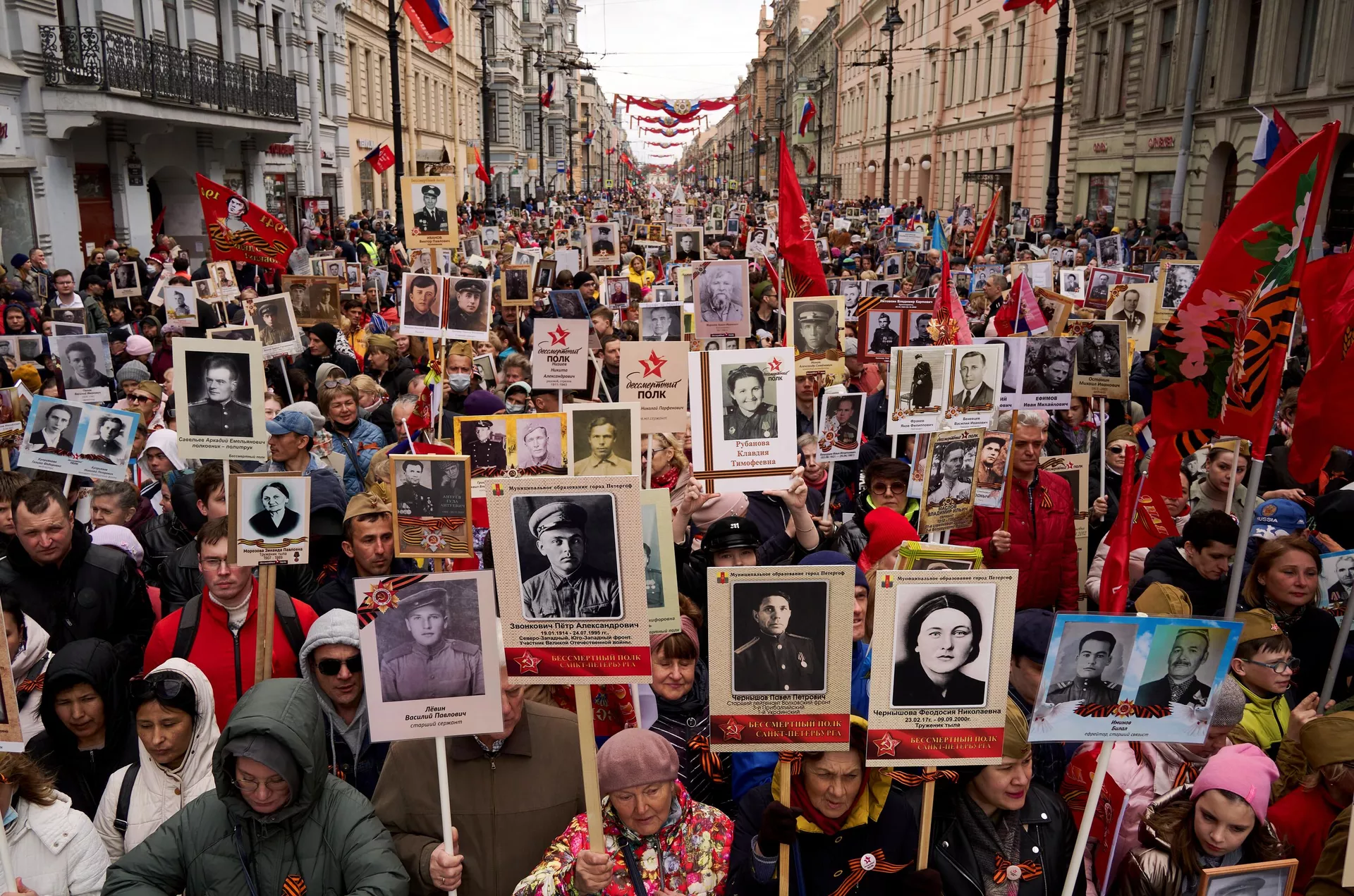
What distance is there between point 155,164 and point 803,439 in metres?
22.8

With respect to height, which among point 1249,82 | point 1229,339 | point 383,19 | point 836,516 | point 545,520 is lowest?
point 836,516

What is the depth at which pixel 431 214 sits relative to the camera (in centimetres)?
1352

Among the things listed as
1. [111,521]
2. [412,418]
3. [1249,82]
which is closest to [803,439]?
[412,418]

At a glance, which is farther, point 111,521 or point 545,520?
point 111,521

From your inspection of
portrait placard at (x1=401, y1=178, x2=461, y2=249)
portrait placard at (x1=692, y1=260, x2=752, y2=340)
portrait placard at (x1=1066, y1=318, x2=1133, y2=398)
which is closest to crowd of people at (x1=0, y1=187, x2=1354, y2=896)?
portrait placard at (x1=1066, y1=318, x2=1133, y2=398)

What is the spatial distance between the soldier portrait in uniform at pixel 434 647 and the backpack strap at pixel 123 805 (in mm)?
967

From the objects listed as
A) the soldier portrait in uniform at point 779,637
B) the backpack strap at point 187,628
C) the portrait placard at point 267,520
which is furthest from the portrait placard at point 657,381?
the soldier portrait in uniform at point 779,637

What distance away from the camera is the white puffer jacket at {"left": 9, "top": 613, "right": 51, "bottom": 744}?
4.02 meters

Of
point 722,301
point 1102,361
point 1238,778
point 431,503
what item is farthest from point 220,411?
point 1102,361

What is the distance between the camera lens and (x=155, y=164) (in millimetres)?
24562

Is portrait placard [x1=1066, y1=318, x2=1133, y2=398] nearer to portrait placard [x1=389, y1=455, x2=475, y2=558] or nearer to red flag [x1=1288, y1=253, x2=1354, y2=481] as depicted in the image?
red flag [x1=1288, y1=253, x2=1354, y2=481]

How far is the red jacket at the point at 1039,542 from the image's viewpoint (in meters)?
5.80

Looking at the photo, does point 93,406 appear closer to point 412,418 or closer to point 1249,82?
point 412,418

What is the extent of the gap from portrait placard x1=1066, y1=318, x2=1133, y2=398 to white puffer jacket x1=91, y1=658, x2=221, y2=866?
5920mm
